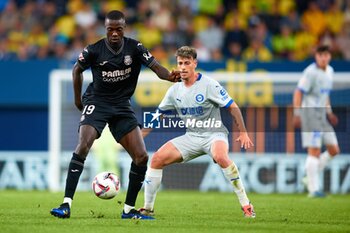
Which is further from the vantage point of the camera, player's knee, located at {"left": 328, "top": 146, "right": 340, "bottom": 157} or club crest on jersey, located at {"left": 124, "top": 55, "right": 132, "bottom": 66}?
player's knee, located at {"left": 328, "top": 146, "right": 340, "bottom": 157}

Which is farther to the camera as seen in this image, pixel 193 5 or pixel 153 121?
pixel 193 5

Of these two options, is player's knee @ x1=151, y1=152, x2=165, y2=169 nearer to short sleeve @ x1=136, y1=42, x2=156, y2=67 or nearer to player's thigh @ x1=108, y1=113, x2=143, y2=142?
player's thigh @ x1=108, y1=113, x2=143, y2=142

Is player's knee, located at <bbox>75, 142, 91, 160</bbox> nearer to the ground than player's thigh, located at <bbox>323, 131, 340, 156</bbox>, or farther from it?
nearer to the ground

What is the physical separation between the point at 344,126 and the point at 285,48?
3.54 meters

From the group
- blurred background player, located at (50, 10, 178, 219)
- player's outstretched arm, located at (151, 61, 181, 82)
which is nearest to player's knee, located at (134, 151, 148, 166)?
blurred background player, located at (50, 10, 178, 219)

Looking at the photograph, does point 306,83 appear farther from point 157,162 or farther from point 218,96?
point 157,162

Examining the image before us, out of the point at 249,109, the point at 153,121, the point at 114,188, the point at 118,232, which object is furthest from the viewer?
the point at 249,109

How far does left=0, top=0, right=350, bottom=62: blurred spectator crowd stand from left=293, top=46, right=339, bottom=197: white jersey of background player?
367 centimetres

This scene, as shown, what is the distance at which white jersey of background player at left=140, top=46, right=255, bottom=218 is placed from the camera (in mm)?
10133

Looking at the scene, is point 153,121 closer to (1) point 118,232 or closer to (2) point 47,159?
(1) point 118,232

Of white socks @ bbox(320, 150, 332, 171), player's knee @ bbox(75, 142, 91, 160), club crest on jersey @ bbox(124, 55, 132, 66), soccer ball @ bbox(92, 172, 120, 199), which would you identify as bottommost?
soccer ball @ bbox(92, 172, 120, 199)

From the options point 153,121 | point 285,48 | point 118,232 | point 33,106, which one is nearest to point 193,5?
point 285,48

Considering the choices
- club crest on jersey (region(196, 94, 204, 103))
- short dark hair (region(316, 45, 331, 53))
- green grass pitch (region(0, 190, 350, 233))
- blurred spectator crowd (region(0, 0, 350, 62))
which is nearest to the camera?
green grass pitch (region(0, 190, 350, 233))

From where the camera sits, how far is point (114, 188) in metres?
10.0
